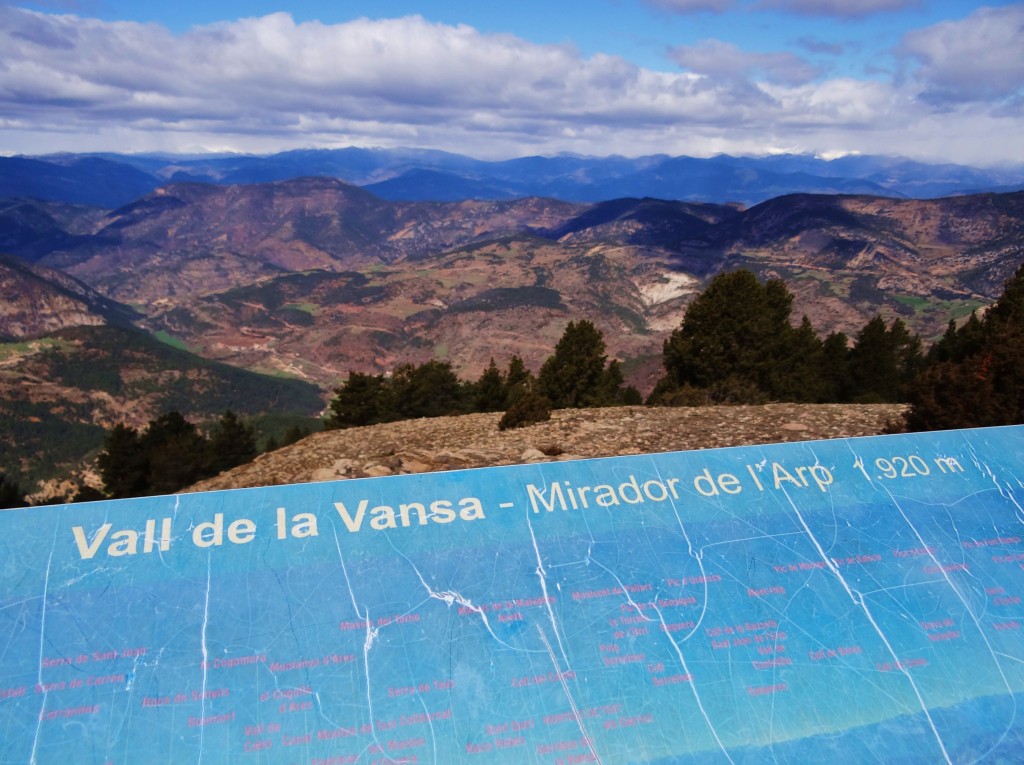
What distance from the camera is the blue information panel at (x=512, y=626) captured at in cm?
598

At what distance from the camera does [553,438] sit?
60.0 ft

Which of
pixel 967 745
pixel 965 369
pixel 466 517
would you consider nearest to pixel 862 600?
pixel 967 745

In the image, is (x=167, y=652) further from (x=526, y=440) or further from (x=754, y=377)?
(x=754, y=377)

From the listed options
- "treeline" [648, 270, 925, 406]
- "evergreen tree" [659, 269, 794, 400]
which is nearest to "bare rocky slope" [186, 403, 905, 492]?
"treeline" [648, 270, 925, 406]

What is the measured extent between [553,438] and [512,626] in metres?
11.6

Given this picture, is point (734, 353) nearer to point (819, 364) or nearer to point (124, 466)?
point (819, 364)

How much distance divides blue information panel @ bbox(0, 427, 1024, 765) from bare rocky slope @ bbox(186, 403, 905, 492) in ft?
23.3

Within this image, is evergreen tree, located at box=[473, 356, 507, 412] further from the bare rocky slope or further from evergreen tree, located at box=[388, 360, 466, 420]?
the bare rocky slope

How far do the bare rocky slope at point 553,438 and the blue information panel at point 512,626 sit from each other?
23.3ft

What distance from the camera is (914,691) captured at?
6922 mm

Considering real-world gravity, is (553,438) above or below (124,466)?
above

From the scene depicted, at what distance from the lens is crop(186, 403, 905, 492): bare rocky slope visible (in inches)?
622

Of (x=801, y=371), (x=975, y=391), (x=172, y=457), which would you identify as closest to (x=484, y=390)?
(x=172, y=457)

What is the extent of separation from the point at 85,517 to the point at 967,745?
954 centimetres
